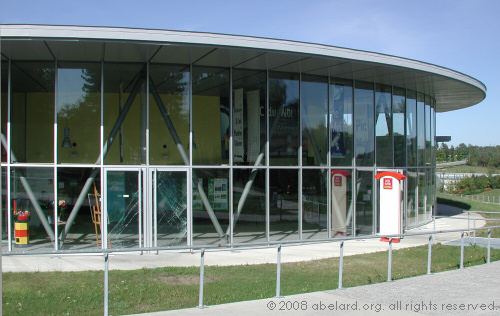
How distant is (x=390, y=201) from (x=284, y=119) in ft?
14.5

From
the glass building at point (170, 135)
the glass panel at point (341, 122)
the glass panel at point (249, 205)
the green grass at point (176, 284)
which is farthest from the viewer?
the glass panel at point (341, 122)

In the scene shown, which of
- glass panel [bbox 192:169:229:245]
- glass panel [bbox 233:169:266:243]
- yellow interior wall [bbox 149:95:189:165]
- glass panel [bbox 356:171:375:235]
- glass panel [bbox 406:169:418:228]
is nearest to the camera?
yellow interior wall [bbox 149:95:189:165]

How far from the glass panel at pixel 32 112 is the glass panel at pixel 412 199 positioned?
43.8 feet

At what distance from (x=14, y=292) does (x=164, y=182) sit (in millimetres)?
5662

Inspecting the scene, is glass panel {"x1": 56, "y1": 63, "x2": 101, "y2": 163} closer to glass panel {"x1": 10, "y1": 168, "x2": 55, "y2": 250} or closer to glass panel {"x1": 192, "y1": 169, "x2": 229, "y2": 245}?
glass panel {"x1": 10, "y1": 168, "x2": 55, "y2": 250}

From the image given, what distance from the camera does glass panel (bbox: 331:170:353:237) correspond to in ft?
51.5

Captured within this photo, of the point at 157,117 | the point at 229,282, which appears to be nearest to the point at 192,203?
the point at 157,117

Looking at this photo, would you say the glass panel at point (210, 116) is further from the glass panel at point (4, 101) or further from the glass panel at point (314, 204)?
the glass panel at point (4, 101)

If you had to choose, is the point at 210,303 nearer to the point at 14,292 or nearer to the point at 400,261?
the point at 14,292

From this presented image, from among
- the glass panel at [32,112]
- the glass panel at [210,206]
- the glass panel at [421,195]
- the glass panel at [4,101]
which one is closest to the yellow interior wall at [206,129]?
the glass panel at [210,206]

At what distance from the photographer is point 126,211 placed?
1271cm

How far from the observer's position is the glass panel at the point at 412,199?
1873 centimetres

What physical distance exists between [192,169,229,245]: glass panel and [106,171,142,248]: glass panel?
1.67 m

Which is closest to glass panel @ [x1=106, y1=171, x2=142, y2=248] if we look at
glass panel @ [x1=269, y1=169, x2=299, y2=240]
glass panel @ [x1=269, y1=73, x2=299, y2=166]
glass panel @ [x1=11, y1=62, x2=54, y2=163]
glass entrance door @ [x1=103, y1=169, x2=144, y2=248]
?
glass entrance door @ [x1=103, y1=169, x2=144, y2=248]
